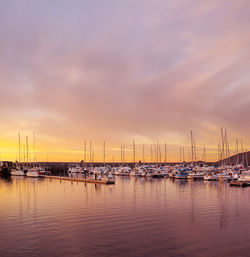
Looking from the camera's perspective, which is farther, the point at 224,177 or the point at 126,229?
the point at 224,177

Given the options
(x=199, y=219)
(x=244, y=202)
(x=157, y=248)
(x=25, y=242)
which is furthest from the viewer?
(x=244, y=202)

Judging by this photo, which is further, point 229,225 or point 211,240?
point 229,225

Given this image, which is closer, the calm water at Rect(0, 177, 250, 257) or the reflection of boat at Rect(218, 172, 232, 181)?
the calm water at Rect(0, 177, 250, 257)

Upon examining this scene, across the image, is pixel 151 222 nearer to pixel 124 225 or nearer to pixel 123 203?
pixel 124 225

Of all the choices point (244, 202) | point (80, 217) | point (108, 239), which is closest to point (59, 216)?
point (80, 217)

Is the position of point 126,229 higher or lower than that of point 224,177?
higher

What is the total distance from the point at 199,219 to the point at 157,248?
950 centimetres

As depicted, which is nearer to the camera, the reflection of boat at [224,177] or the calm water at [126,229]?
the calm water at [126,229]

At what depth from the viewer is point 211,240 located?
1964 cm

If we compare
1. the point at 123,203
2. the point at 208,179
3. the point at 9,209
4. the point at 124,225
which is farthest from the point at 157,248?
the point at 208,179

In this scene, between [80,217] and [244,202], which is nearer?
[80,217]

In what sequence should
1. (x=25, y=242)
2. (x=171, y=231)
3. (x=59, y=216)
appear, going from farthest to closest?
(x=59, y=216)
(x=171, y=231)
(x=25, y=242)

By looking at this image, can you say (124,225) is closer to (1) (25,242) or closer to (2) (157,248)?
(2) (157,248)

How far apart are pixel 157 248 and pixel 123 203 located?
18.2 metres
